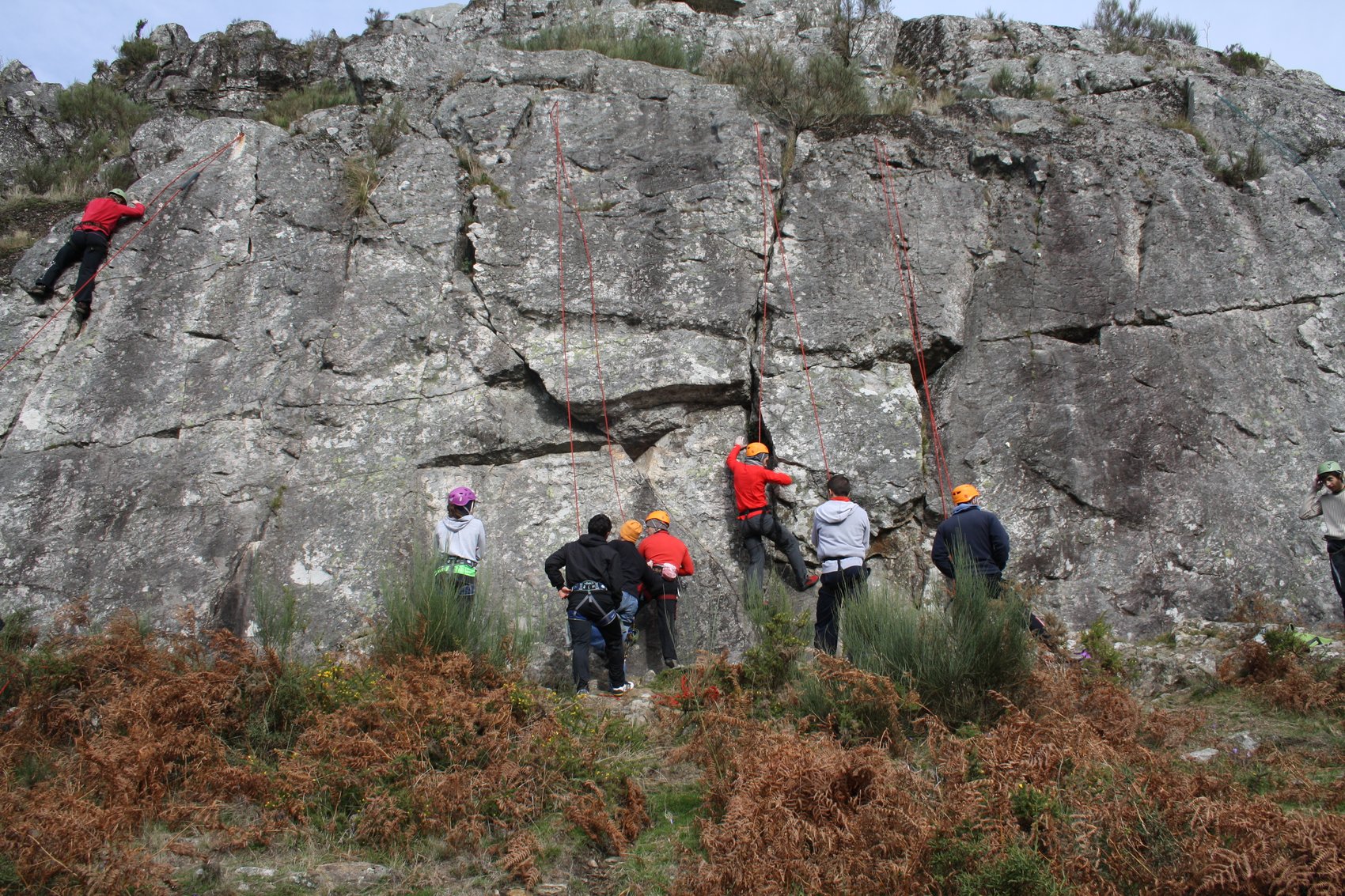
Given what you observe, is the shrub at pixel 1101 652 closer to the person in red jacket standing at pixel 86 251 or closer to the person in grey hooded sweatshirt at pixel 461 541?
the person in grey hooded sweatshirt at pixel 461 541

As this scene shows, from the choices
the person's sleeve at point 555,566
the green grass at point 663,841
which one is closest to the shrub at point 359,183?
the person's sleeve at point 555,566

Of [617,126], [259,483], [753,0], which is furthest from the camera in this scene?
[753,0]

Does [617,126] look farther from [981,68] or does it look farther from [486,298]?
[981,68]

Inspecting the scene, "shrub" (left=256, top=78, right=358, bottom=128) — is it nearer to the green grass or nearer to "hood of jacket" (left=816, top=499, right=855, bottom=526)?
"hood of jacket" (left=816, top=499, right=855, bottom=526)

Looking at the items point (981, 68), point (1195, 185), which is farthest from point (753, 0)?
point (1195, 185)

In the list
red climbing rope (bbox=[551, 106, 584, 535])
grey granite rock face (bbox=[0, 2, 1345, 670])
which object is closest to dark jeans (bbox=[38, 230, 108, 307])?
grey granite rock face (bbox=[0, 2, 1345, 670])

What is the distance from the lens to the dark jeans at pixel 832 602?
664 cm

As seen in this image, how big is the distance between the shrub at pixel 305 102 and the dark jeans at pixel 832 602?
8408 mm

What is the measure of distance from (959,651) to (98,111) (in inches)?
490

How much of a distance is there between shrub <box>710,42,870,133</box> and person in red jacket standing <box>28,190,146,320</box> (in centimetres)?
679

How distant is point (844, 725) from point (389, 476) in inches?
183

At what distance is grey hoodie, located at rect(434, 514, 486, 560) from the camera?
6668 millimetres

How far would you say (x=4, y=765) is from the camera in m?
4.58

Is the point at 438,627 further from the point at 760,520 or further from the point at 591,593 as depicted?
the point at 760,520
